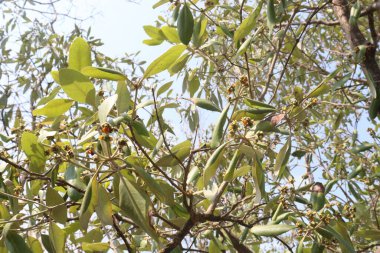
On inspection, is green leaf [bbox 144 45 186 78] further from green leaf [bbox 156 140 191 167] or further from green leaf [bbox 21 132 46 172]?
green leaf [bbox 21 132 46 172]

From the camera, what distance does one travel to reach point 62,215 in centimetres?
107

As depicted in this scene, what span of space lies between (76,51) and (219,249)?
36.1 inches

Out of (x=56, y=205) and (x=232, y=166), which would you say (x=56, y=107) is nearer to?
(x=56, y=205)

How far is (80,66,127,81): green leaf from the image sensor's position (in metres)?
1.00

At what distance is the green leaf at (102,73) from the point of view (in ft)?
3.29

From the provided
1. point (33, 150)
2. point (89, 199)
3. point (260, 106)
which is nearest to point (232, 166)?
point (260, 106)

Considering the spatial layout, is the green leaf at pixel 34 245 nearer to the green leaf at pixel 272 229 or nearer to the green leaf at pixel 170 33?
the green leaf at pixel 272 229

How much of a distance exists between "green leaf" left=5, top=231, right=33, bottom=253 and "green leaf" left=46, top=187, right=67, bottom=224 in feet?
0.32

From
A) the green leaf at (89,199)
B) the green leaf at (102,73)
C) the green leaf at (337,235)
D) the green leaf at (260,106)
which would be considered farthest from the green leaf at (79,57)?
the green leaf at (337,235)

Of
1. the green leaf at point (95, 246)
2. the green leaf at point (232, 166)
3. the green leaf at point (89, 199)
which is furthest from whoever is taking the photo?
the green leaf at point (95, 246)

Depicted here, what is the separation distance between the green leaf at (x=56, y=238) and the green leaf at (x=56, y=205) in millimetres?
22

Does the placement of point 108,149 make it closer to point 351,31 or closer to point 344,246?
point 344,246

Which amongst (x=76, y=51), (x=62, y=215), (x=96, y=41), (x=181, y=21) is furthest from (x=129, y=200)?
(x=96, y=41)

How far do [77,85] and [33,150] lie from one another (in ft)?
0.83
